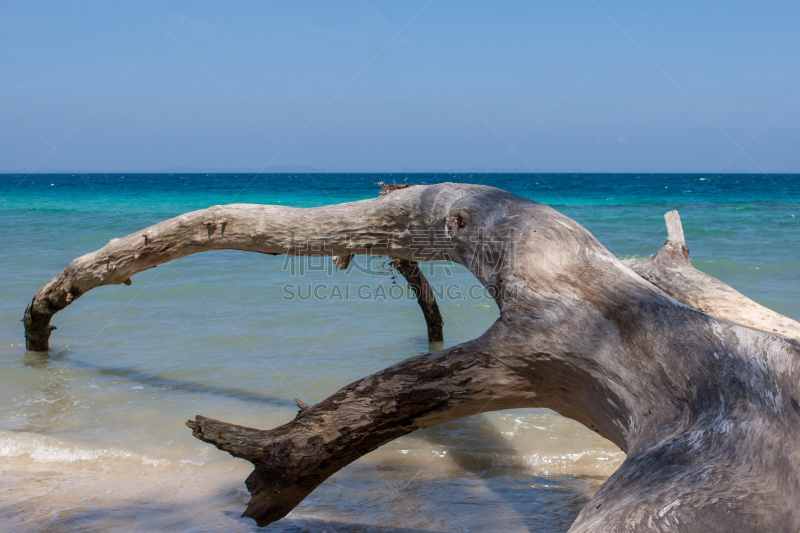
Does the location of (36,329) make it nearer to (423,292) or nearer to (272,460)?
(423,292)

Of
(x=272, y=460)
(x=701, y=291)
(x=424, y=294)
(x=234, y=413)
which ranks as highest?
(x=701, y=291)

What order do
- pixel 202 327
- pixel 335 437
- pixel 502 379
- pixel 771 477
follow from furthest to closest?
pixel 202 327
pixel 335 437
pixel 502 379
pixel 771 477

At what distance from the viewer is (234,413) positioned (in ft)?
12.7

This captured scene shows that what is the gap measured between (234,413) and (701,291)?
3166 millimetres

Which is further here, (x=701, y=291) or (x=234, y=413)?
(x=234, y=413)

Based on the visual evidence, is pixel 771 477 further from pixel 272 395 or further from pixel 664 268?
pixel 272 395

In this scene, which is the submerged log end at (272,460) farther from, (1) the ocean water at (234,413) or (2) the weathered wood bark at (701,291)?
(2) the weathered wood bark at (701,291)

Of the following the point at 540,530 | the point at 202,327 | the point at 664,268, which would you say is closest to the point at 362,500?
the point at 540,530

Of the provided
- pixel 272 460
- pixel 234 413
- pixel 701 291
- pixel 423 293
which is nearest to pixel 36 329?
pixel 234 413

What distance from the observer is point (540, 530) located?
94.3 inches

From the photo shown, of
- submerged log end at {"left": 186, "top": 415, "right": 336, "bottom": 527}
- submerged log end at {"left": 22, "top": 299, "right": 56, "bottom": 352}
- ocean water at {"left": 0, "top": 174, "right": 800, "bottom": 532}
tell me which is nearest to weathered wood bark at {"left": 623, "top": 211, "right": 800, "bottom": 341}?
ocean water at {"left": 0, "top": 174, "right": 800, "bottom": 532}

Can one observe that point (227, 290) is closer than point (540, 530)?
No

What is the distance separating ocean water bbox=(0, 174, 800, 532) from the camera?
8.43 ft

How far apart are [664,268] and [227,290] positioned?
648 cm
